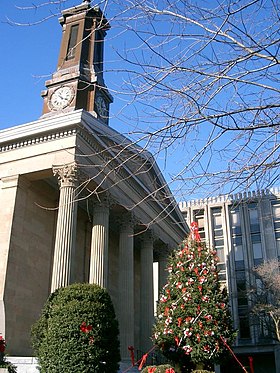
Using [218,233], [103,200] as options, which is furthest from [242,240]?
[103,200]

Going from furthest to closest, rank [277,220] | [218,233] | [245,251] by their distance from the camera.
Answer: [218,233], [245,251], [277,220]

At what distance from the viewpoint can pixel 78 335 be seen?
13.4 meters

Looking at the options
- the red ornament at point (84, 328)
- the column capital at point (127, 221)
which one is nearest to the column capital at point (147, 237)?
the column capital at point (127, 221)

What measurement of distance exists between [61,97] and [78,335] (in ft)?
69.1

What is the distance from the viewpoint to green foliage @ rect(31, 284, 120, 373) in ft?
42.6

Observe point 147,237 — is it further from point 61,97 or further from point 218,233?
point 218,233

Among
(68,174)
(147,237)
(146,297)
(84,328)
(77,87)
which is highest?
(77,87)

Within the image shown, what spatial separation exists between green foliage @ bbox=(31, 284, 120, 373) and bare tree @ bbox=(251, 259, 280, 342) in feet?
91.4

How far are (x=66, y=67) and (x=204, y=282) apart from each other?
20.3m

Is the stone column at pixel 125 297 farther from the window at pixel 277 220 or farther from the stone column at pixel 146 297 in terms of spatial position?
the window at pixel 277 220

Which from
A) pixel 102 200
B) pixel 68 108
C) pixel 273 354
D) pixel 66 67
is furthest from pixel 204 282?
pixel 273 354

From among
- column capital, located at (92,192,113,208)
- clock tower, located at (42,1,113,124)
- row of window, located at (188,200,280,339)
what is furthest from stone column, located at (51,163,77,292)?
row of window, located at (188,200,280,339)

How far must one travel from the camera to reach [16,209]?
20.7 m

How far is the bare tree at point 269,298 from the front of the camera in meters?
39.8
